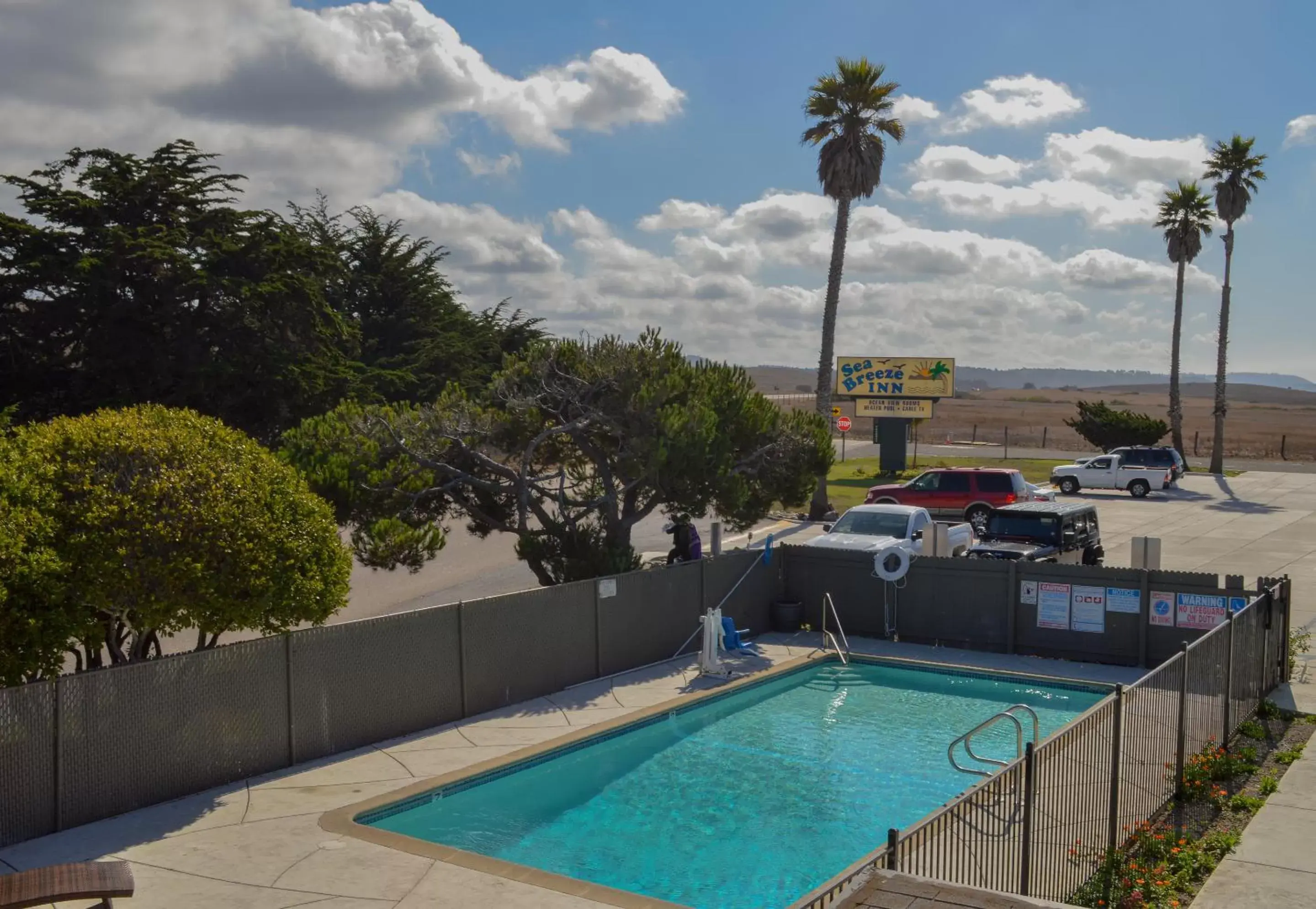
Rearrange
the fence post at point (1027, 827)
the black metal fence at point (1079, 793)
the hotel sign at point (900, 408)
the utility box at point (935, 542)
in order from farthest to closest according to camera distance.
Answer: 1. the hotel sign at point (900, 408)
2. the utility box at point (935, 542)
3. the fence post at point (1027, 827)
4. the black metal fence at point (1079, 793)

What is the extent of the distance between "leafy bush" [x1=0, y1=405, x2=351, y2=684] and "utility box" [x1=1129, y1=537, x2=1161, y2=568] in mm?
13199

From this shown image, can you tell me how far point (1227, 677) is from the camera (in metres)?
13.3

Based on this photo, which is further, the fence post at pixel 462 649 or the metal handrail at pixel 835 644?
the metal handrail at pixel 835 644

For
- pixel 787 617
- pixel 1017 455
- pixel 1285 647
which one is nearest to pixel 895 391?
pixel 1017 455

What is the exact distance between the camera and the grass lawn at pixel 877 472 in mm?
45500

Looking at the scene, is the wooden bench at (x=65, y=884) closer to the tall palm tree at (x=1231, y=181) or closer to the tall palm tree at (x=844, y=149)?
the tall palm tree at (x=844, y=149)

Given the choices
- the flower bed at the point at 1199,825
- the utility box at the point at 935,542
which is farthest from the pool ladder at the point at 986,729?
the utility box at the point at 935,542

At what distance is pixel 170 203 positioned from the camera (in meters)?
33.9

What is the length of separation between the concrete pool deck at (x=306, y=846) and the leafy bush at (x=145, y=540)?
1.72 metres

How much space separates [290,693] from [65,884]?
4.94 m

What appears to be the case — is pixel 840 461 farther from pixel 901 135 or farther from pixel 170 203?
pixel 170 203

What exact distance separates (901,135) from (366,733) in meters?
33.2

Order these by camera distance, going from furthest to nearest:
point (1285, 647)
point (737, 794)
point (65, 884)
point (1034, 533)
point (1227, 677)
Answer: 1. point (1034, 533)
2. point (1285, 647)
3. point (1227, 677)
4. point (737, 794)
5. point (65, 884)

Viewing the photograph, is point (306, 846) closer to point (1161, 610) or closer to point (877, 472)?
point (1161, 610)
